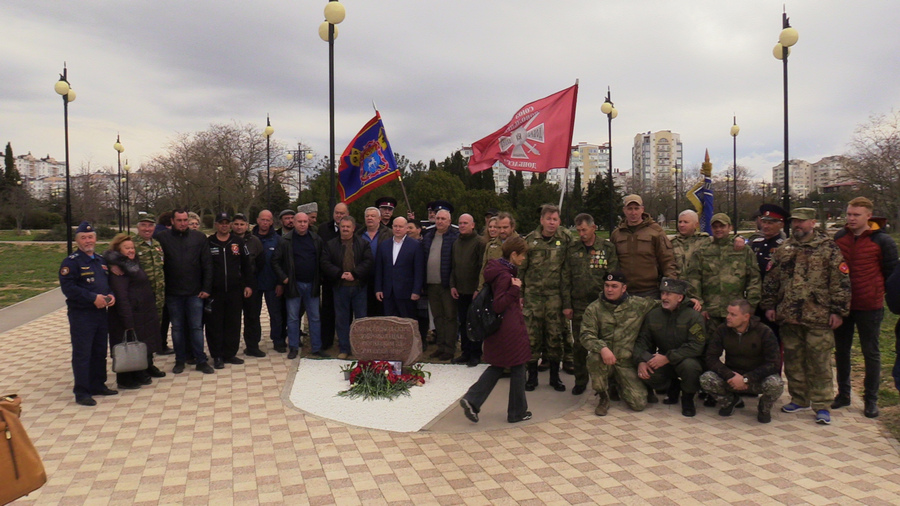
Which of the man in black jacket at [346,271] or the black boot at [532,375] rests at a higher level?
the man in black jacket at [346,271]

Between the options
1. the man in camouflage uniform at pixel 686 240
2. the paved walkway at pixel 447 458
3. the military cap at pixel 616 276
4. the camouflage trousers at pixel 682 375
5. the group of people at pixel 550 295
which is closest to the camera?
the paved walkway at pixel 447 458

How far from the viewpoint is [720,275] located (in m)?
6.09

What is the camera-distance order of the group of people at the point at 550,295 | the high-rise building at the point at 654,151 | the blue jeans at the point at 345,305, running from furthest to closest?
1. the high-rise building at the point at 654,151
2. the blue jeans at the point at 345,305
3. the group of people at the point at 550,295

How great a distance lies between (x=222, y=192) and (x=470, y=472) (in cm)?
4372

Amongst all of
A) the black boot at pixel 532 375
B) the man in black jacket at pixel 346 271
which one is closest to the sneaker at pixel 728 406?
the black boot at pixel 532 375

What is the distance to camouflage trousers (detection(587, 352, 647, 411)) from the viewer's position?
5.71 meters

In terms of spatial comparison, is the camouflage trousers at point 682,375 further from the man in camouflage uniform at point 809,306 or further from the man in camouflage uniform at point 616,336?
the man in camouflage uniform at point 809,306

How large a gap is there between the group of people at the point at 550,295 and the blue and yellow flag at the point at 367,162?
114cm

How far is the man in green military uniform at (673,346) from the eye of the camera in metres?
5.62

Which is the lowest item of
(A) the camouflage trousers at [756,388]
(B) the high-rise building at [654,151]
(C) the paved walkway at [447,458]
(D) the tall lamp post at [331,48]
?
(C) the paved walkway at [447,458]

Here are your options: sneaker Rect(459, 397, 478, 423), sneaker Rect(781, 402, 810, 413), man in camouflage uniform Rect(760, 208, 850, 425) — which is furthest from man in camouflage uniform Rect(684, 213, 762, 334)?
sneaker Rect(459, 397, 478, 423)

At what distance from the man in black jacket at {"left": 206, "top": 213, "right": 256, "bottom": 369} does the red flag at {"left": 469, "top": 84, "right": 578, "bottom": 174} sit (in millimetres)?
3613

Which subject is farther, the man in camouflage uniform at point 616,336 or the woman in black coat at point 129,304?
the woman in black coat at point 129,304

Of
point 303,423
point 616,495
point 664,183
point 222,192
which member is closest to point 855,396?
point 616,495
